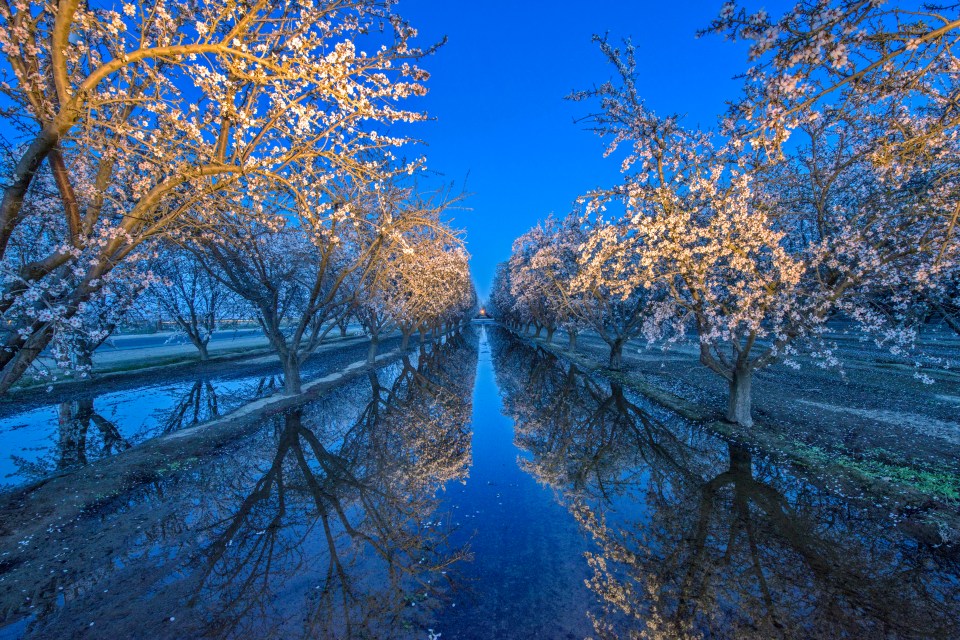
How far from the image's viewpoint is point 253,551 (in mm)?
6430

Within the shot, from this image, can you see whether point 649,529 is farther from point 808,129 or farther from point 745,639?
point 808,129

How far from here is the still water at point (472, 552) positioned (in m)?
4.85

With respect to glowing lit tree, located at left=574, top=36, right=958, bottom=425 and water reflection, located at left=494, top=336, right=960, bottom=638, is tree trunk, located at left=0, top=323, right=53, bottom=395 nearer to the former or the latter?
water reflection, located at left=494, top=336, right=960, bottom=638

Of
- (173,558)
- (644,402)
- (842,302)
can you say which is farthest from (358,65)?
(644,402)

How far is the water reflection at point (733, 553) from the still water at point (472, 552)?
0.03m

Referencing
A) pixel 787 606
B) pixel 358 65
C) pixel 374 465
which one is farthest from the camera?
pixel 374 465

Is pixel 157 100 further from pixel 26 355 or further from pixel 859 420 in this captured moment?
pixel 859 420

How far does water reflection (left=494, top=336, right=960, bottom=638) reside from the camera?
4766 mm

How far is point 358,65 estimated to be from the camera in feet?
18.7

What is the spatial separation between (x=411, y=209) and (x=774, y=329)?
39.0 feet

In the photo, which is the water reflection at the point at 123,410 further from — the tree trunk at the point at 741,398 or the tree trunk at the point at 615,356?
the tree trunk at the point at 741,398

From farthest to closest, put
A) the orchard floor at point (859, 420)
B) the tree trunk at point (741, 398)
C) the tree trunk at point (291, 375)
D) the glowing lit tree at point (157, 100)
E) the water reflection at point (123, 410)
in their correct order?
the tree trunk at point (291, 375) → the tree trunk at point (741, 398) → the water reflection at point (123, 410) → the orchard floor at point (859, 420) → the glowing lit tree at point (157, 100)

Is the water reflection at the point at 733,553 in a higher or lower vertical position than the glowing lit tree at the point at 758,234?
lower

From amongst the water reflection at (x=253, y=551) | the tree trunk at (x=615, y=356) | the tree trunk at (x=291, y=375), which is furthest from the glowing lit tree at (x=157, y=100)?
the tree trunk at (x=615, y=356)
